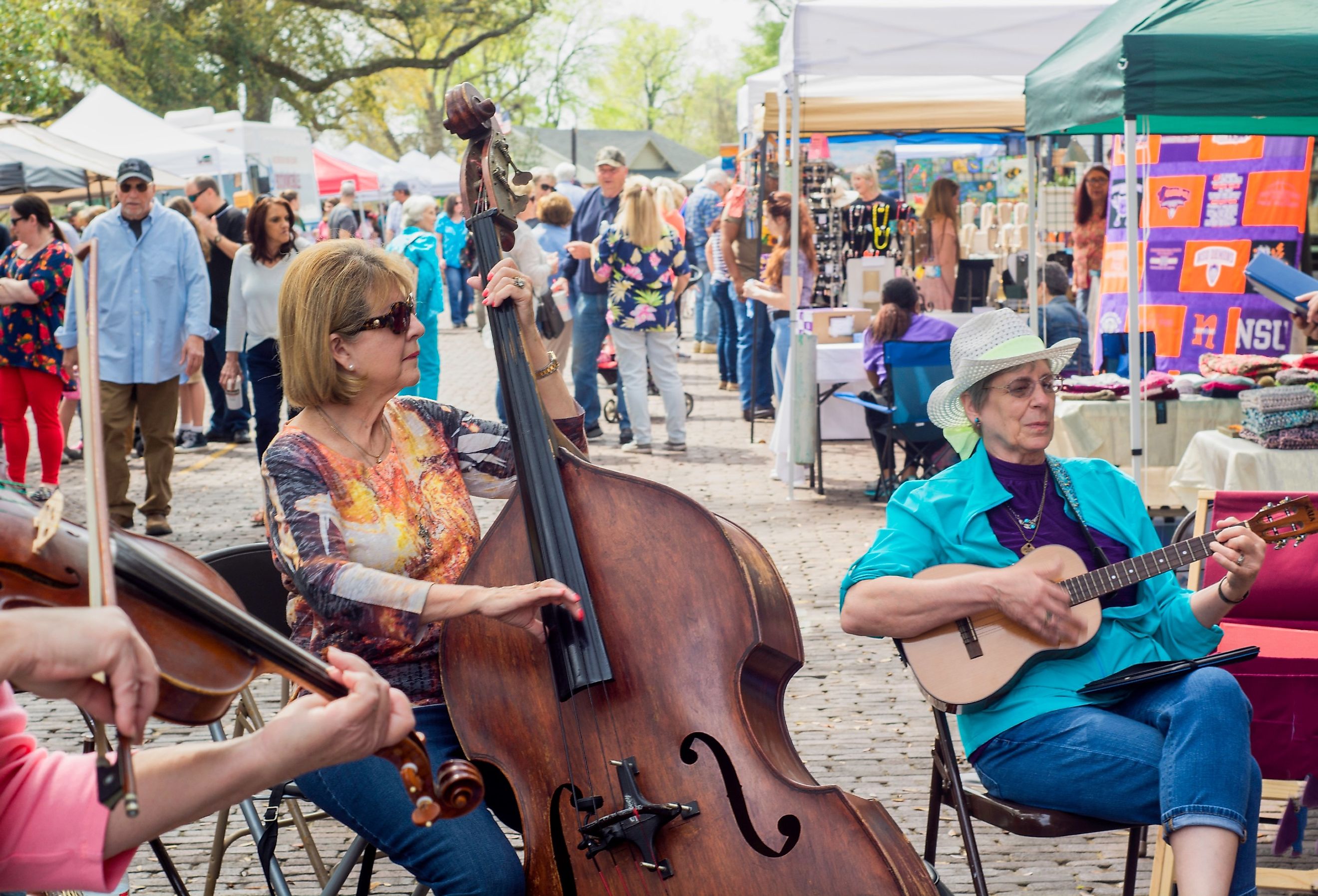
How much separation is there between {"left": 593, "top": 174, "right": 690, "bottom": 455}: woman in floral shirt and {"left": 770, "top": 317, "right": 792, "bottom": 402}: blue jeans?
737 millimetres

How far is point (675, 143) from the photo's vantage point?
193 feet

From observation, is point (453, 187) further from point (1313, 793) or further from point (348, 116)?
point (1313, 793)

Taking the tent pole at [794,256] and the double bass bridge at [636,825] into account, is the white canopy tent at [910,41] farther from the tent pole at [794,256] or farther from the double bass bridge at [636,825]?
the double bass bridge at [636,825]

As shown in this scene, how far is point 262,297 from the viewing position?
7.64m

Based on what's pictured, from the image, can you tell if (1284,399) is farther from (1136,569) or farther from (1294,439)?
(1136,569)

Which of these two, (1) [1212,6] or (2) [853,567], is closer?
(2) [853,567]

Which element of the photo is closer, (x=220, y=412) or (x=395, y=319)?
(x=395, y=319)

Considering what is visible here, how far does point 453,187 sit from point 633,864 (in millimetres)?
32811

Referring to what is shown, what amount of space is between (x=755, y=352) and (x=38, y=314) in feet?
17.6

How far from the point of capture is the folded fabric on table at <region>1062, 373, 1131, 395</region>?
628 cm

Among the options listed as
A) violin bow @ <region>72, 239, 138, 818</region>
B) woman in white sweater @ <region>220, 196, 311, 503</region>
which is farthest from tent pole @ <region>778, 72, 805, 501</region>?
violin bow @ <region>72, 239, 138, 818</region>

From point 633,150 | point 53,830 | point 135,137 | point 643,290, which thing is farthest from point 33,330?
point 633,150

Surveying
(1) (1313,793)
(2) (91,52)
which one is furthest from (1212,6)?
(2) (91,52)

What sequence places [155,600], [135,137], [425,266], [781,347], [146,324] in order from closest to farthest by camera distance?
[155,600] → [146,324] → [425,266] → [781,347] → [135,137]
